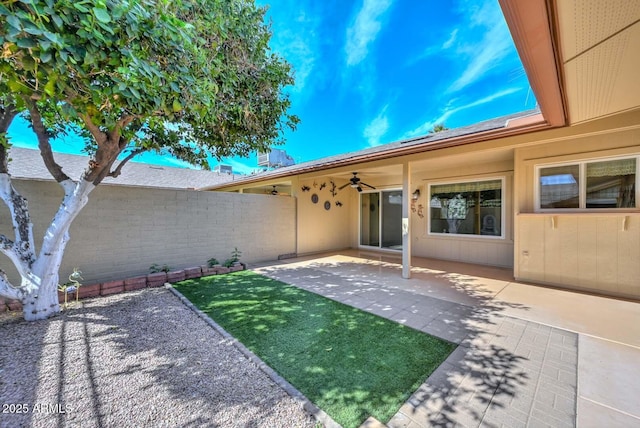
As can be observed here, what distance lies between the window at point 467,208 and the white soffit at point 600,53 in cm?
353

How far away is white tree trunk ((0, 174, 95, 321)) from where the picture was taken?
3.41 meters

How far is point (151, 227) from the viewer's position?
5680mm

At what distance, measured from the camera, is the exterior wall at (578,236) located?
168 inches

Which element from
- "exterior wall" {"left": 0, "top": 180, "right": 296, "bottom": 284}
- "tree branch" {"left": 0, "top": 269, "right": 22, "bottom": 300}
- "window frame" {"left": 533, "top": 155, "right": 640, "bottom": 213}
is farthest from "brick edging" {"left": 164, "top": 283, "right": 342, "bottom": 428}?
"window frame" {"left": 533, "top": 155, "right": 640, "bottom": 213}

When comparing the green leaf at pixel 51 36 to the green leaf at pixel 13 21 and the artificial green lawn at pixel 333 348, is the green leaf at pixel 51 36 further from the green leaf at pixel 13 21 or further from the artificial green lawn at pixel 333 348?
the artificial green lawn at pixel 333 348

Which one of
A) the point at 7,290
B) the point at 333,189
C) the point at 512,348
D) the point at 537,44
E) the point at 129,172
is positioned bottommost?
the point at 512,348

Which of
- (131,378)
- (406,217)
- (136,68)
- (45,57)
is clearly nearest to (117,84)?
(136,68)

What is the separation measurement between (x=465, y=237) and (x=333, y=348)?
623 cm

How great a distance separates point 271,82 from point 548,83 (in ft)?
14.6

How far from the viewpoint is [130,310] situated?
12.8 feet

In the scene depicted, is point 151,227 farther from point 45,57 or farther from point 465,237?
point 465,237

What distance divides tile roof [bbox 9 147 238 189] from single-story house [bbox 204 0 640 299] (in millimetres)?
7287

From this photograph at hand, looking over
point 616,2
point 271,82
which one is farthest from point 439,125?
point 616,2

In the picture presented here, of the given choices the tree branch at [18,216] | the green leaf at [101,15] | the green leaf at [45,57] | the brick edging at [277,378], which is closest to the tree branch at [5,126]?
the tree branch at [18,216]
